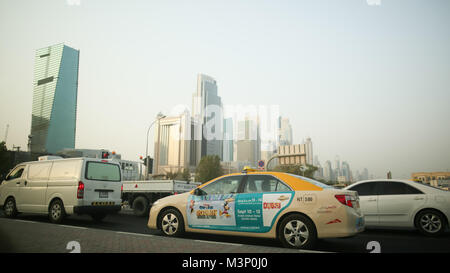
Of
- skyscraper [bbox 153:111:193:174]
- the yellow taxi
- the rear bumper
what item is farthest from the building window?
the yellow taxi

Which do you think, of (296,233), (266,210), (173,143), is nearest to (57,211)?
(266,210)

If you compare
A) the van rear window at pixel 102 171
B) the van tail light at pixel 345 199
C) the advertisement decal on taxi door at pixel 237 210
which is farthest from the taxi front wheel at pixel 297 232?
the van rear window at pixel 102 171

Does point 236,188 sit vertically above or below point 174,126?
below

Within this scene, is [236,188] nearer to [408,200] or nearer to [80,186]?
[408,200]

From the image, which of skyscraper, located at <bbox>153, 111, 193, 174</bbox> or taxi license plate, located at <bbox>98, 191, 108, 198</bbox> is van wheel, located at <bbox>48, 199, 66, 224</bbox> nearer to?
taxi license plate, located at <bbox>98, 191, 108, 198</bbox>

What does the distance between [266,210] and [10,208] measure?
33.7 feet

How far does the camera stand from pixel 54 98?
149500 mm

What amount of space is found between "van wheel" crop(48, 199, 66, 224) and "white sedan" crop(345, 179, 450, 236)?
9153mm

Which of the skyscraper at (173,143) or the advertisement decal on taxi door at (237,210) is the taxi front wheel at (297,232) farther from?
the skyscraper at (173,143)

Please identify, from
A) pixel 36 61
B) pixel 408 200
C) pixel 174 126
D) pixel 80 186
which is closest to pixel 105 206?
pixel 80 186

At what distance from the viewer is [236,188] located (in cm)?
643

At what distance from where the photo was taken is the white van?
9.58m
